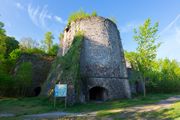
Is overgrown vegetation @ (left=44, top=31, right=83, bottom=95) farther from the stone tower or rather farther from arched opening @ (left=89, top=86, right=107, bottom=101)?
arched opening @ (left=89, top=86, right=107, bottom=101)

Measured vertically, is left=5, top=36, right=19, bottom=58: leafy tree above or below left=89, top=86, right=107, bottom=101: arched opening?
above

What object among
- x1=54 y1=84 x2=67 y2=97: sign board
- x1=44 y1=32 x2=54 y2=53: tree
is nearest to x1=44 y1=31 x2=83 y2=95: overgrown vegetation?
x1=54 y1=84 x2=67 y2=97: sign board

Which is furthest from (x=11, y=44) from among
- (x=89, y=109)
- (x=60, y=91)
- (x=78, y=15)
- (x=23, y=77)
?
(x=89, y=109)

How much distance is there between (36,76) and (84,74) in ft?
41.7

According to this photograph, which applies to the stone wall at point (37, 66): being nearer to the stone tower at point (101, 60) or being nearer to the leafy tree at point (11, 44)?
the stone tower at point (101, 60)

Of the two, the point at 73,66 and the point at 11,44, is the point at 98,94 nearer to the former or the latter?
the point at 73,66

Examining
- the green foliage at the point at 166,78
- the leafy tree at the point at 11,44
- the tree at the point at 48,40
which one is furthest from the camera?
the tree at the point at 48,40

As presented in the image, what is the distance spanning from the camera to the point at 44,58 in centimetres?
3031

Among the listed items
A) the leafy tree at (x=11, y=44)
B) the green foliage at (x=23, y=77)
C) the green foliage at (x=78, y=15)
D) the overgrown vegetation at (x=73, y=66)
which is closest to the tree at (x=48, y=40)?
the leafy tree at (x=11, y=44)

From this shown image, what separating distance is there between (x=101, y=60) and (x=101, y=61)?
0.34ft

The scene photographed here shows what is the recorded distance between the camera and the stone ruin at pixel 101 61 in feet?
59.6

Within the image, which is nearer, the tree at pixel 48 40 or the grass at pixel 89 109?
the grass at pixel 89 109

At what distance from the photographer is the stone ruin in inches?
715

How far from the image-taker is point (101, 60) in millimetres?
19047
